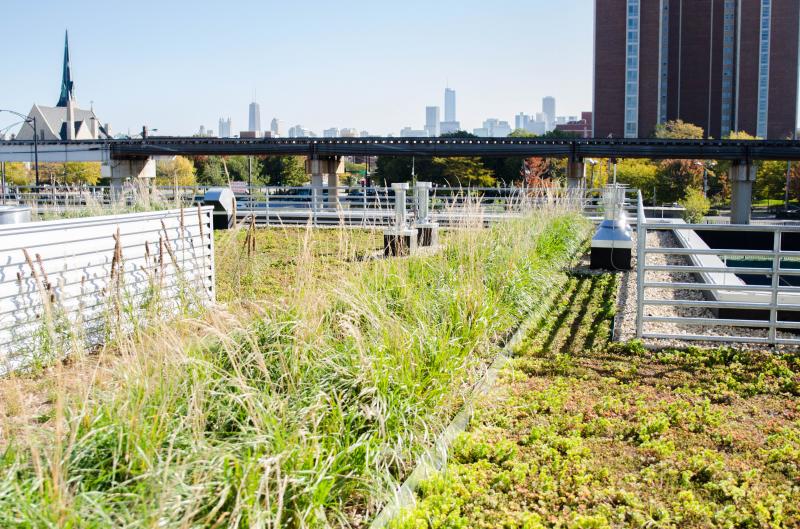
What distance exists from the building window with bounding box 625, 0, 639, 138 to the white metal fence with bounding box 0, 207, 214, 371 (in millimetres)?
90517

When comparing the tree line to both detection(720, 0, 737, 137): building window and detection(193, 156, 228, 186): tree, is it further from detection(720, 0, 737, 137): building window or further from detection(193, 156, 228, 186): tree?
detection(720, 0, 737, 137): building window

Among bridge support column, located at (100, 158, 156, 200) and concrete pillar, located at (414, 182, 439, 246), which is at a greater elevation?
bridge support column, located at (100, 158, 156, 200)

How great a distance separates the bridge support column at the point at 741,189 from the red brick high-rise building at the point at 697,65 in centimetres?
4061

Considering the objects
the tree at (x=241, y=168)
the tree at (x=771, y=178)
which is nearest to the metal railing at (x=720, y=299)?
the tree at (x=771, y=178)

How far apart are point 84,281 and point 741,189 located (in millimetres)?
53525

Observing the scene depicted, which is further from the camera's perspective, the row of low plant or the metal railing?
the metal railing

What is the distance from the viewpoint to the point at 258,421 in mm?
3803

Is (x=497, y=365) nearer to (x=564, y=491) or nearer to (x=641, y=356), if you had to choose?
(x=641, y=356)

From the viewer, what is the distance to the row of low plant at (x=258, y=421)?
307cm

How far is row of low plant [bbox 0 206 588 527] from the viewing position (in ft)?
10.1

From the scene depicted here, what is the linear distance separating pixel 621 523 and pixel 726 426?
5.93 feet

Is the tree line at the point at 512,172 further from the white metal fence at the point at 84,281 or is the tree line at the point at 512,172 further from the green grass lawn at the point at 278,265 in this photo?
the white metal fence at the point at 84,281

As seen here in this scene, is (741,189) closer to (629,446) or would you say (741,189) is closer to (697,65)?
(697,65)

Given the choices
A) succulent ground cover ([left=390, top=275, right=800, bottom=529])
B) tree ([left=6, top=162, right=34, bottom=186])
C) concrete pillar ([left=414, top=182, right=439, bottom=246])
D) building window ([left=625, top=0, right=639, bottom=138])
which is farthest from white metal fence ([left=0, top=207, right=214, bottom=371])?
building window ([left=625, top=0, right=639, bottom=138])
